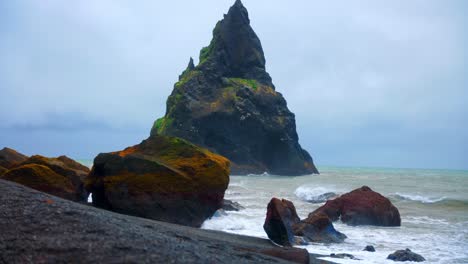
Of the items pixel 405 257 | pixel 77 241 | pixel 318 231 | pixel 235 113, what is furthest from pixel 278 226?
pixel 235 113

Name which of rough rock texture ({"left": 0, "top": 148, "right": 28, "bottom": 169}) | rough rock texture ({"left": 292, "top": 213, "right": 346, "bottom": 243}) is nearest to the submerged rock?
rough rock texture ({"left": 292, "top": 213, "right": 346, "bottom": 243})

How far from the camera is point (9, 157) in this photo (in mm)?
19797

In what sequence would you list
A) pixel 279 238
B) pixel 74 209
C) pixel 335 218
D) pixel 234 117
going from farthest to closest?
pixel 234 117 < pixel 335 218 < pixel 279 238 < pixel 74 209

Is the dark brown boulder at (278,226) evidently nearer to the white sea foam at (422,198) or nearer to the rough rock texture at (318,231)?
the rough rock texture at (318,231)

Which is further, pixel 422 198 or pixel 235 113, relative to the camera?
pixel 235 113

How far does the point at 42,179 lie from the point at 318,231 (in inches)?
399

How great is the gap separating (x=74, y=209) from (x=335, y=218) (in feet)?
47.0

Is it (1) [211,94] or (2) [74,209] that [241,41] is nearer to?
(1) [211,94]

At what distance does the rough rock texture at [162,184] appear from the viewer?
1309cm

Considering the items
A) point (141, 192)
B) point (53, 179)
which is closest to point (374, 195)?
point (141, 192)

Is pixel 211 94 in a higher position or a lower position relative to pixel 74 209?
higher

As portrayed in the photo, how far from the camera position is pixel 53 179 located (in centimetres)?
1477

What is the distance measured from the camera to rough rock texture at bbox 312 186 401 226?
1809cm

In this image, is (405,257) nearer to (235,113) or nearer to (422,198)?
(422,198)
